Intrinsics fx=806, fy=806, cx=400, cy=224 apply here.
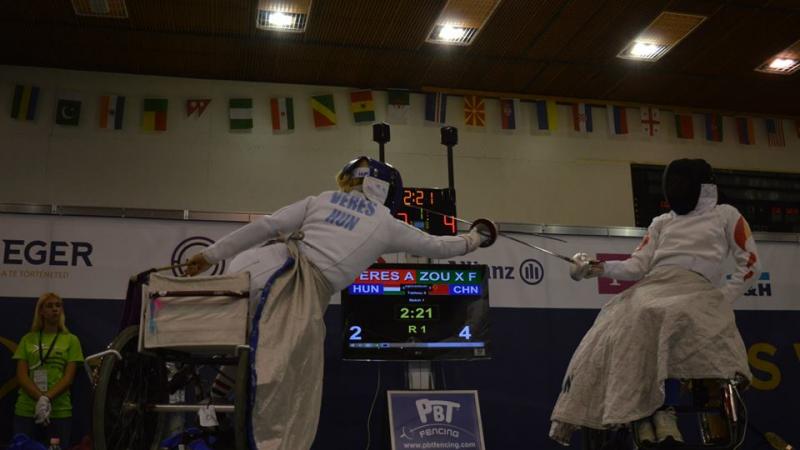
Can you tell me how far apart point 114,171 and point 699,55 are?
18.3ft

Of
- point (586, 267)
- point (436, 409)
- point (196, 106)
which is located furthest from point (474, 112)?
point (586, 267)

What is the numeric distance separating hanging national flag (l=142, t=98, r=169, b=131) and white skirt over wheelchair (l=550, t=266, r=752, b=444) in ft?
17.8

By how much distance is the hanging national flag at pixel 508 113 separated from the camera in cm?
837

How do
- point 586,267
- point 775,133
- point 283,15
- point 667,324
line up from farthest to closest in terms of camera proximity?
point 775,133, point 283,15, point 586,267, point 667,324

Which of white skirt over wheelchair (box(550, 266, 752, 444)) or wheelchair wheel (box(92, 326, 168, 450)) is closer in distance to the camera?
wheelchair wheel (box(92, 326, 168, 450))

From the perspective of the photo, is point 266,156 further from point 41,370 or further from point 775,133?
point 775,133

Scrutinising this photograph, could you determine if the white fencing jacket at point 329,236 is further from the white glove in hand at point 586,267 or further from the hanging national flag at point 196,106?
the hanging national flag at point 196,106

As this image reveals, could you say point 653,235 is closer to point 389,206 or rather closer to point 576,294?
point 389,206

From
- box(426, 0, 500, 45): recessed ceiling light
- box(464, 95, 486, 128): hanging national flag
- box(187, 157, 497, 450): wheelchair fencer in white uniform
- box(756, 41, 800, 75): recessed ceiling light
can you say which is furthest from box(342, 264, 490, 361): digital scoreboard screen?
box(756, 41, 800, 75): recessed ceiling light

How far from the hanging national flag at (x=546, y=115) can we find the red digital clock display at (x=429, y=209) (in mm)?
3735

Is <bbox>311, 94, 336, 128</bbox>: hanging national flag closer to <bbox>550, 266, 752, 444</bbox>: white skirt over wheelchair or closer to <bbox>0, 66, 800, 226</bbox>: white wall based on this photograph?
<bbox>0, 66, 800, 226</bbox>: white wall

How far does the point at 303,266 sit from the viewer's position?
318 cm

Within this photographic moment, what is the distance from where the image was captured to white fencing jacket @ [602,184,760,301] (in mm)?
3359

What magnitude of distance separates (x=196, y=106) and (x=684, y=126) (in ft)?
17.1
